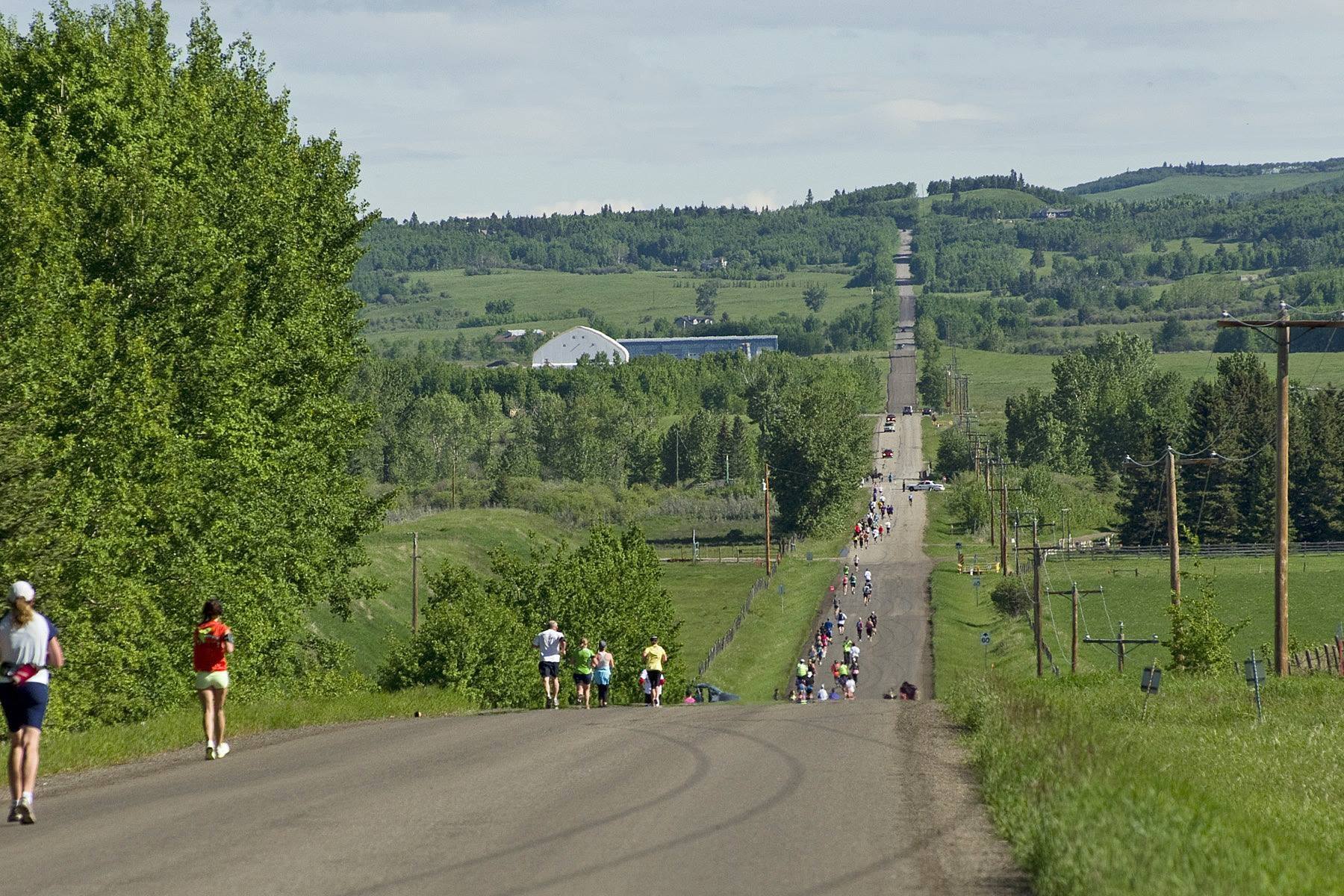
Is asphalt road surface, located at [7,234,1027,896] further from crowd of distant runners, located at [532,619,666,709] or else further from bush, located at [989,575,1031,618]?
bush, located at [989,575,1031,618]

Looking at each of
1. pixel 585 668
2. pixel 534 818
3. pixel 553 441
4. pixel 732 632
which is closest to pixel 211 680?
pixel 534 818

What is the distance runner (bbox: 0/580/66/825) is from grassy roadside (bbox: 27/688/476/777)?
3.29 m

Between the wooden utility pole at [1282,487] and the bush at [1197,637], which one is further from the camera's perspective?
the bush at [1197,637]

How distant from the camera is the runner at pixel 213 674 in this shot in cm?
1753

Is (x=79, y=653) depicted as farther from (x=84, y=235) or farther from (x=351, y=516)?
(x=351, y=516)

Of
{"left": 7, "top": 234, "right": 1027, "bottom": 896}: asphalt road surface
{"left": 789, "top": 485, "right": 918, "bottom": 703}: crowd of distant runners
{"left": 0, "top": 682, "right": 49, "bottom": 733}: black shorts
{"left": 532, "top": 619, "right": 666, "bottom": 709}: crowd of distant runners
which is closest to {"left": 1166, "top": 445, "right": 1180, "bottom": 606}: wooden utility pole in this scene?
{"left": 789, "top": 485, "right": 918, "bottom": 703}: crowd of distant runners

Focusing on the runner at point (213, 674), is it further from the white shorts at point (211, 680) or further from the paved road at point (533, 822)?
the paved road at point (533, 822)

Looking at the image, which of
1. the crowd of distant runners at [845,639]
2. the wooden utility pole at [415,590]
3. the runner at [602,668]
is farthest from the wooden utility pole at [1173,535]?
the wooden utility pole at [415,590]

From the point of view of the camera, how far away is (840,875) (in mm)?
9766

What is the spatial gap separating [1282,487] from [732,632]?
46.5 metres

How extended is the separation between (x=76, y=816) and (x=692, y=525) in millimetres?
121682

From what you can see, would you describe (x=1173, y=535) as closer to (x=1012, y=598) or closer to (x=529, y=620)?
(x=529, y=620)

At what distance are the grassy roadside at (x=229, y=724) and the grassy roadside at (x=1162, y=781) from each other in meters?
9.36

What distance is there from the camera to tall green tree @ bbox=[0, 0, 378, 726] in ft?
89.3
